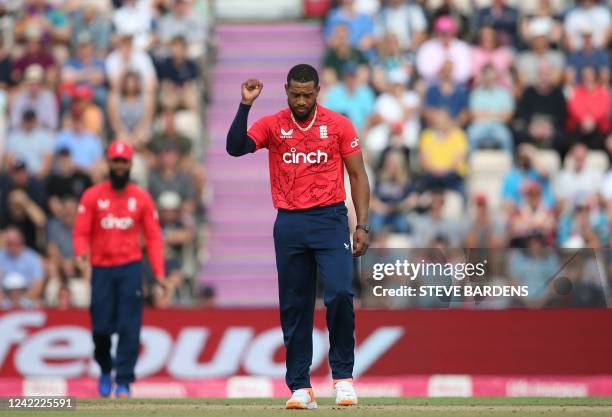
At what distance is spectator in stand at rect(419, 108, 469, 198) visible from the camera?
20688mm

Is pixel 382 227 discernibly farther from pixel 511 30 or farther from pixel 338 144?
pixel 338 144

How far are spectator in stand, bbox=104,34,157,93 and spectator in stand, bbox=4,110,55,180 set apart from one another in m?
1.18

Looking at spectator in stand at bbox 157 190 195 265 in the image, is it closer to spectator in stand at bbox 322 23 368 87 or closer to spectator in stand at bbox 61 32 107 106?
spectator in stand at bbox 61 32 107 106

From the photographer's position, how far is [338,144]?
12062mm

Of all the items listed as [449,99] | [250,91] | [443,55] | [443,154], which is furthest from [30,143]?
[250,91]

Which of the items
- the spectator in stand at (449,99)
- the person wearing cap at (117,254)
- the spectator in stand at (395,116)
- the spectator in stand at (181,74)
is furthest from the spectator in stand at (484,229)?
the person wearing cap at (117,254)

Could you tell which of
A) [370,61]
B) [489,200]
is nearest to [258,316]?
[489,200]

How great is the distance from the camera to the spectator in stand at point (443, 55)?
73.1ft

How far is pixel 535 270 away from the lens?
16.4m

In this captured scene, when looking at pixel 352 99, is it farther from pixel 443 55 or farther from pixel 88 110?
pixel 88 110

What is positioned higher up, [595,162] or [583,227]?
[595,162]

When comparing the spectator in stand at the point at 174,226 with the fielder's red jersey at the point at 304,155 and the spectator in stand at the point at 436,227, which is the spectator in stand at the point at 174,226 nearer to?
the spectator in stand at the point at 436,227

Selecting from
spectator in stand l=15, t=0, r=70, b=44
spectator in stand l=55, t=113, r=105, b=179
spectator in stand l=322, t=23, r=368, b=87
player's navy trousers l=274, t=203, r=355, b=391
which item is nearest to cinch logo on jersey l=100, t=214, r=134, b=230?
player's navy trousers l=274, t=203, r=355, b=391

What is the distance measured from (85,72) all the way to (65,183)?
235 centimetres
